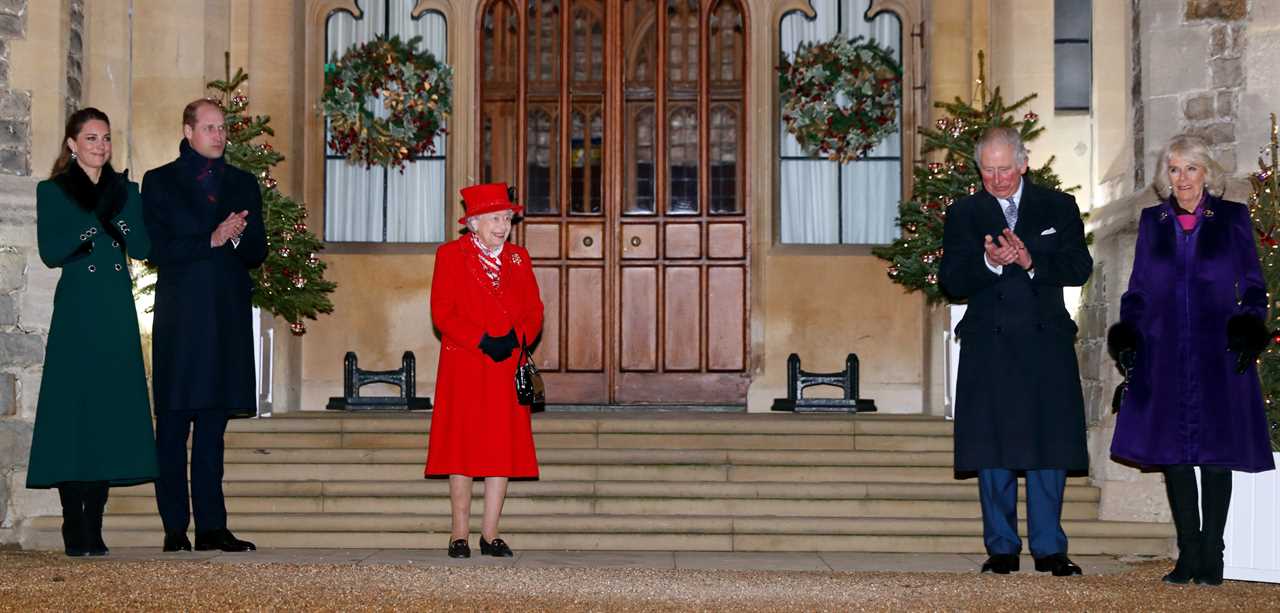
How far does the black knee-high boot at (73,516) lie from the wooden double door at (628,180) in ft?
15.0

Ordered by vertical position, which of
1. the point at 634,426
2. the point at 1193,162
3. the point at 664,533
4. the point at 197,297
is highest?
the point at 1193,162

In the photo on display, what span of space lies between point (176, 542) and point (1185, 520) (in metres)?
4.06

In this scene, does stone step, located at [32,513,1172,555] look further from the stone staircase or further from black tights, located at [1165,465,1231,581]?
black tights, located at [1165,465,1231,581]

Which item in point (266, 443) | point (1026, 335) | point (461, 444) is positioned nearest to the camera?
point (1026, 335)

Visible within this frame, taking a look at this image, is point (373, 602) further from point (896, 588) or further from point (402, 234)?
point (402, 234)

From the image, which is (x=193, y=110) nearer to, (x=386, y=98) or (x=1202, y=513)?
(x=386, y=98)

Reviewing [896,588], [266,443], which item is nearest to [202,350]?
[266,443]

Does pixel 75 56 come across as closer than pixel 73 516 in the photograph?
No

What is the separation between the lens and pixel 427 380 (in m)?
10.5

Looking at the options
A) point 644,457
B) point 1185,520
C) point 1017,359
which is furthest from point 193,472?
point 1185,520

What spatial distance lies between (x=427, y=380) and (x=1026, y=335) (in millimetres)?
5504

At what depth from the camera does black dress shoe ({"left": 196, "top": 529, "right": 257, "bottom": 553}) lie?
256 inches

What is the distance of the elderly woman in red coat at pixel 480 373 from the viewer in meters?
6.45

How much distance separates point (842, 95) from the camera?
34.8 feet
